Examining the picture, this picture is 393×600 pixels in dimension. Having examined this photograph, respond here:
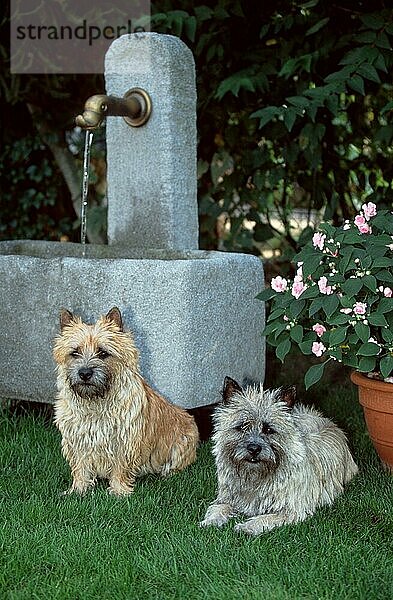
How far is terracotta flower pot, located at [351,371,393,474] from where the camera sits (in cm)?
436

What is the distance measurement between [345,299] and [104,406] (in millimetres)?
1208

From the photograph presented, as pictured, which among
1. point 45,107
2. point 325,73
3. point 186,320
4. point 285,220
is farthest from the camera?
point 45,107

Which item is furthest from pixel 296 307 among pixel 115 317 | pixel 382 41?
pixel 382 41

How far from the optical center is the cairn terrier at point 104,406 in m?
4.07

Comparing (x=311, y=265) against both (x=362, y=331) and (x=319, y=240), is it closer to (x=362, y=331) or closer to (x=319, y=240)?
(x=319, y=240)

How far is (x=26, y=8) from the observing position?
7062 mm

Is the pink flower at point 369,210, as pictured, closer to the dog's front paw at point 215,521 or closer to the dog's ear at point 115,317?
the dog's ear at point 115,317

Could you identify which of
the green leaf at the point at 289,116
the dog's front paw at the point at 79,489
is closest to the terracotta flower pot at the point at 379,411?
the dog's front paw at the point at 79,489

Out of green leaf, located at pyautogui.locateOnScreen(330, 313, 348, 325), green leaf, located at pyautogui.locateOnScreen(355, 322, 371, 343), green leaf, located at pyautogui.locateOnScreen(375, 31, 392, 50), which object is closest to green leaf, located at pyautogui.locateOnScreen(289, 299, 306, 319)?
green leaf, located at pyautogui.locateOnScreen(330, 313, 348, 325)

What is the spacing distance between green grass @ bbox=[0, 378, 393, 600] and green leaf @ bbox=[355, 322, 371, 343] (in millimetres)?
731

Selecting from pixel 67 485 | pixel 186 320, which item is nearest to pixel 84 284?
pixel 186 320

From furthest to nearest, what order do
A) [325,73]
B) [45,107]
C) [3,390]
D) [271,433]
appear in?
[45,107]
[325,73]
[3,390]
[271,433]

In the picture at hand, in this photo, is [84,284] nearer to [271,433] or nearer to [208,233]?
[271,433]

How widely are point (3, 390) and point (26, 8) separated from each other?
328 centimetres
